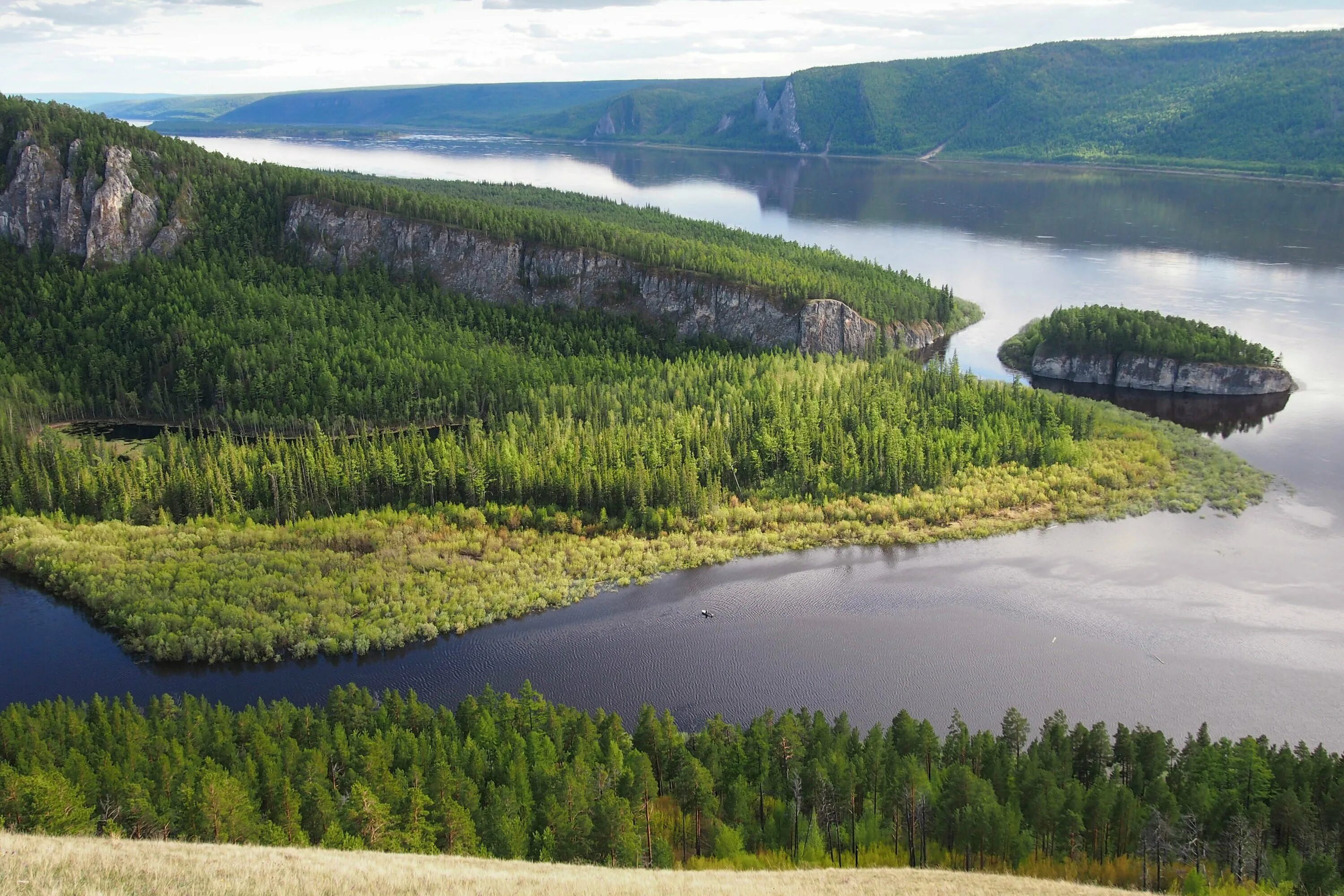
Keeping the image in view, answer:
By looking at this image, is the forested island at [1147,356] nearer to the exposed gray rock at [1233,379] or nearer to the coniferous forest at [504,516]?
the exposed gray rock at [1233,379]

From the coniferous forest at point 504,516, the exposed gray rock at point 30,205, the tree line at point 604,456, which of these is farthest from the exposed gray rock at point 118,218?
the tree line at point 604,456

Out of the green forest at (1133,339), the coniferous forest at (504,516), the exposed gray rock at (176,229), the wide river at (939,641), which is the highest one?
the exposed gray rock at (176,229)

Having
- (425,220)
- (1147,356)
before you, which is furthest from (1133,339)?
(425,220)

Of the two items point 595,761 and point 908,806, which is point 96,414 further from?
point 908,806

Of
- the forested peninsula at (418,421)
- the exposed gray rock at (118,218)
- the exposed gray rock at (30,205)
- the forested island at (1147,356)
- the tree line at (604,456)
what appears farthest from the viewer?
the exposed gray rock at (30,205)

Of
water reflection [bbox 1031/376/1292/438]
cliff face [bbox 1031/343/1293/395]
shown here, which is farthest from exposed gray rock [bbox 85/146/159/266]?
cliff face [bbox 1031/343/1293/395]

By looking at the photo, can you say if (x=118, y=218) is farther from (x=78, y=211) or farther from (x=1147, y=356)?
(x=1147, y=356)

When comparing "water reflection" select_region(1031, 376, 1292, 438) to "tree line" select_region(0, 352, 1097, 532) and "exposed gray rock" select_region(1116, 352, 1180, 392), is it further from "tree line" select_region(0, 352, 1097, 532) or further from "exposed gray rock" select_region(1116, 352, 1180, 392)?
"tree line" select_region(0, 352, 1097, 532)
